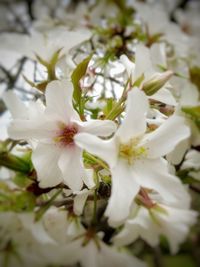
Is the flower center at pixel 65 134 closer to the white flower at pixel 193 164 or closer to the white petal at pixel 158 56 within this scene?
the white flower at pixel 193 164

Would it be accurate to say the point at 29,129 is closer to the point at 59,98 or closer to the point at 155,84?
the point at 59,98

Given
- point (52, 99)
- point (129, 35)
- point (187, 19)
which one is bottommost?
point (187, 19)

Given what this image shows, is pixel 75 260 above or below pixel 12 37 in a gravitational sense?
below

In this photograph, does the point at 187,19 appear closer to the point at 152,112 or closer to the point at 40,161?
the point at 152,112

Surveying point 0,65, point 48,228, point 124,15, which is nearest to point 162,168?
point 48,228

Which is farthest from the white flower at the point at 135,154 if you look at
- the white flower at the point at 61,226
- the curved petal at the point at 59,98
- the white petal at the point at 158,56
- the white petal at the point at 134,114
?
the white petal at the point at 158,56

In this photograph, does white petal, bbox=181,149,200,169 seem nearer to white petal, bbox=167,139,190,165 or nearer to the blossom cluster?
the blossom cluster
